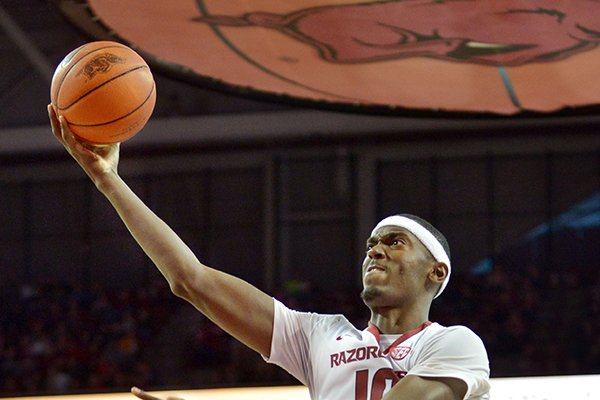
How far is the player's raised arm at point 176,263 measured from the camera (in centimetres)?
327

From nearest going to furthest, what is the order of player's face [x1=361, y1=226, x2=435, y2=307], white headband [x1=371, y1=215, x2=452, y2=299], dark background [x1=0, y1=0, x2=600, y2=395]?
1. player's face [x1=361, y1=226, x2=435, y2=307]
2. white headband [x1=371, y1=215, x2=452, y2=299]
3. dark background [x1=0, y1=0, x2=600, y2=395]

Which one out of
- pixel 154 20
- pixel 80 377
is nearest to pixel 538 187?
pixel 80 377

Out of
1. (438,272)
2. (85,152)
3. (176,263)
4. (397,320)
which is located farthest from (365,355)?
(85,152)

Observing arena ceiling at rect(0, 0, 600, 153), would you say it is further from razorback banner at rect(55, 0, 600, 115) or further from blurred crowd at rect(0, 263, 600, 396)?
blurred crowd at rect(0, 263, 600, 396)

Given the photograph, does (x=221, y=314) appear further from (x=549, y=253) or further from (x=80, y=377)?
(x=549, y=253)

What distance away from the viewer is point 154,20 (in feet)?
28.1

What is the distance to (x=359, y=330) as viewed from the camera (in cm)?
351

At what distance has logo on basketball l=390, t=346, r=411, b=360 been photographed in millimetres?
3371

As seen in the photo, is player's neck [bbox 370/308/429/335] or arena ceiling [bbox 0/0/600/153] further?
arena ceiling [bbox 0/0/600/153]

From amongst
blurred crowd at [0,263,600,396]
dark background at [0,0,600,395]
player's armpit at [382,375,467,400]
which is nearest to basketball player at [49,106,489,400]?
player's armpit at [382,375,467,400]

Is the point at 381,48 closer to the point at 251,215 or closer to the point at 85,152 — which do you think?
the point at 85,152

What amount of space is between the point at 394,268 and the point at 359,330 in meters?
0.24

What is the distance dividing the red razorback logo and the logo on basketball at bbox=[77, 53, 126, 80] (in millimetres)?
4652

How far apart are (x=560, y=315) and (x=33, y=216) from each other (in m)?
8.62
